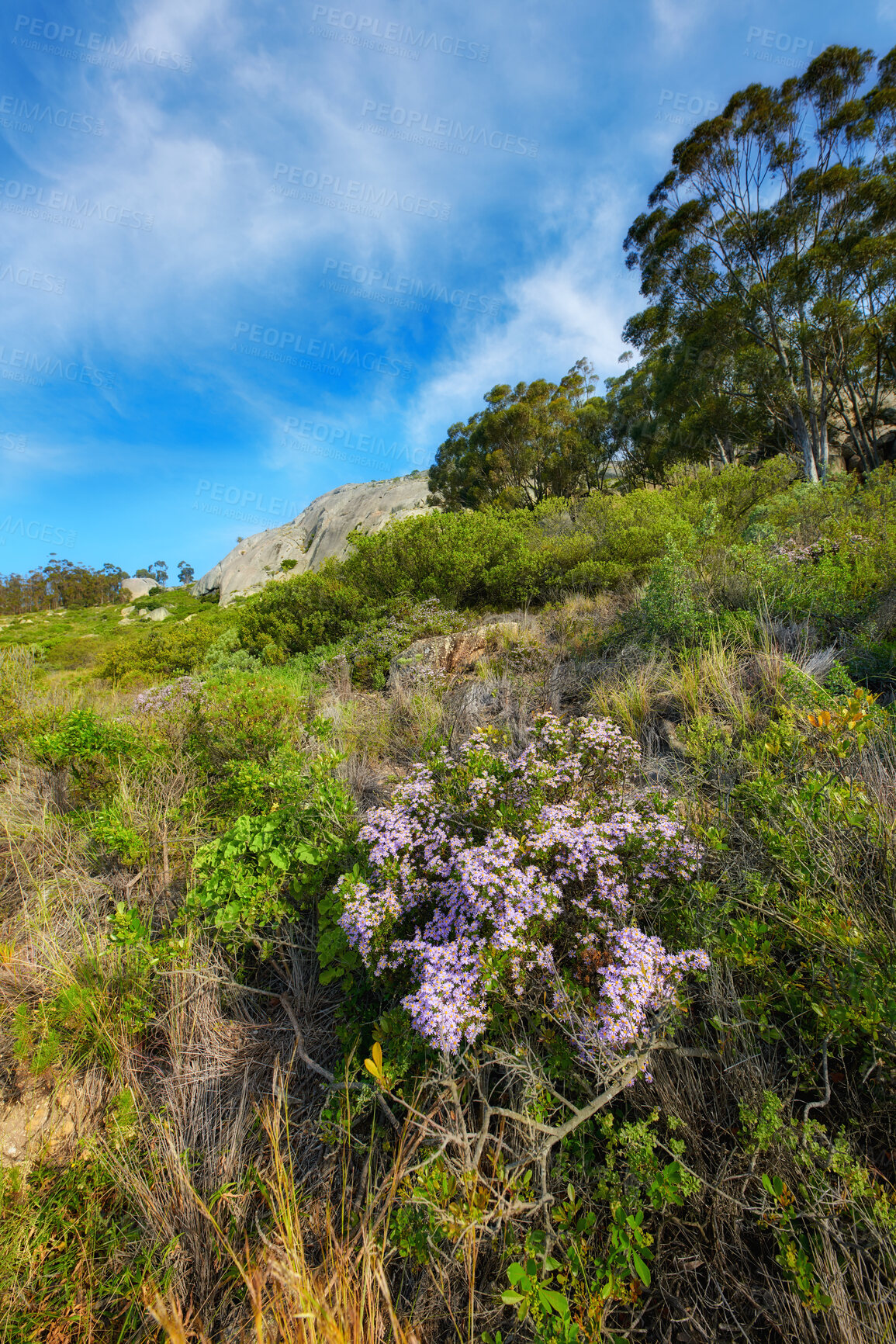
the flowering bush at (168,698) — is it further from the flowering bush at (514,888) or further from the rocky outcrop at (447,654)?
the flowering bush at (514,888)

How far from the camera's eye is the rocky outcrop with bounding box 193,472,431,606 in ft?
106

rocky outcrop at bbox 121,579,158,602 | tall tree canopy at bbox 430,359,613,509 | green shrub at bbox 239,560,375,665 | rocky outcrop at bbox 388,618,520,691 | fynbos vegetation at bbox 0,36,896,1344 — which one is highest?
rocky outcrop at bbox 121,579,158,602

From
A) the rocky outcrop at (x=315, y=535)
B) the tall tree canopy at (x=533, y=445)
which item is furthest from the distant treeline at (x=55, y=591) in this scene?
the tall tree canopy at (x=533, y=445)

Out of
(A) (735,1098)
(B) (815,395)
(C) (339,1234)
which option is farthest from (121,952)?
(B) (815,395)

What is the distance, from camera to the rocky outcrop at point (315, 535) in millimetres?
32188

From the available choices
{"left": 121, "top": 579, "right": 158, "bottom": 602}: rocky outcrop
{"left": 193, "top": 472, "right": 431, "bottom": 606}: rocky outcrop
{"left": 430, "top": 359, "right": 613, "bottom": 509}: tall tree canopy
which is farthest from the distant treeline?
{"left": 430, "top": 359, "right": 613, "bottom": 509}: tall tree canopy

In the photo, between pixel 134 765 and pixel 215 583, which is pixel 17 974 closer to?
pixel 134 765

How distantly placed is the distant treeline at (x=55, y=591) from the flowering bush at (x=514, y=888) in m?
62.6

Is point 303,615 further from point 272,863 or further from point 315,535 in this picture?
point 315,535

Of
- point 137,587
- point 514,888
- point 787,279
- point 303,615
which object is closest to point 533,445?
point 787,279

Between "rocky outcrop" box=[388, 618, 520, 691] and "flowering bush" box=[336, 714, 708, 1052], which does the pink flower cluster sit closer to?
"flowering bush" box=[336, 714, 708, 1052]

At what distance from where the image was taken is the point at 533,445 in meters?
21.2

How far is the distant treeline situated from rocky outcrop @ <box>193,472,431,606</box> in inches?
740

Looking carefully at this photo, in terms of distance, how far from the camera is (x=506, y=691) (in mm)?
4703
